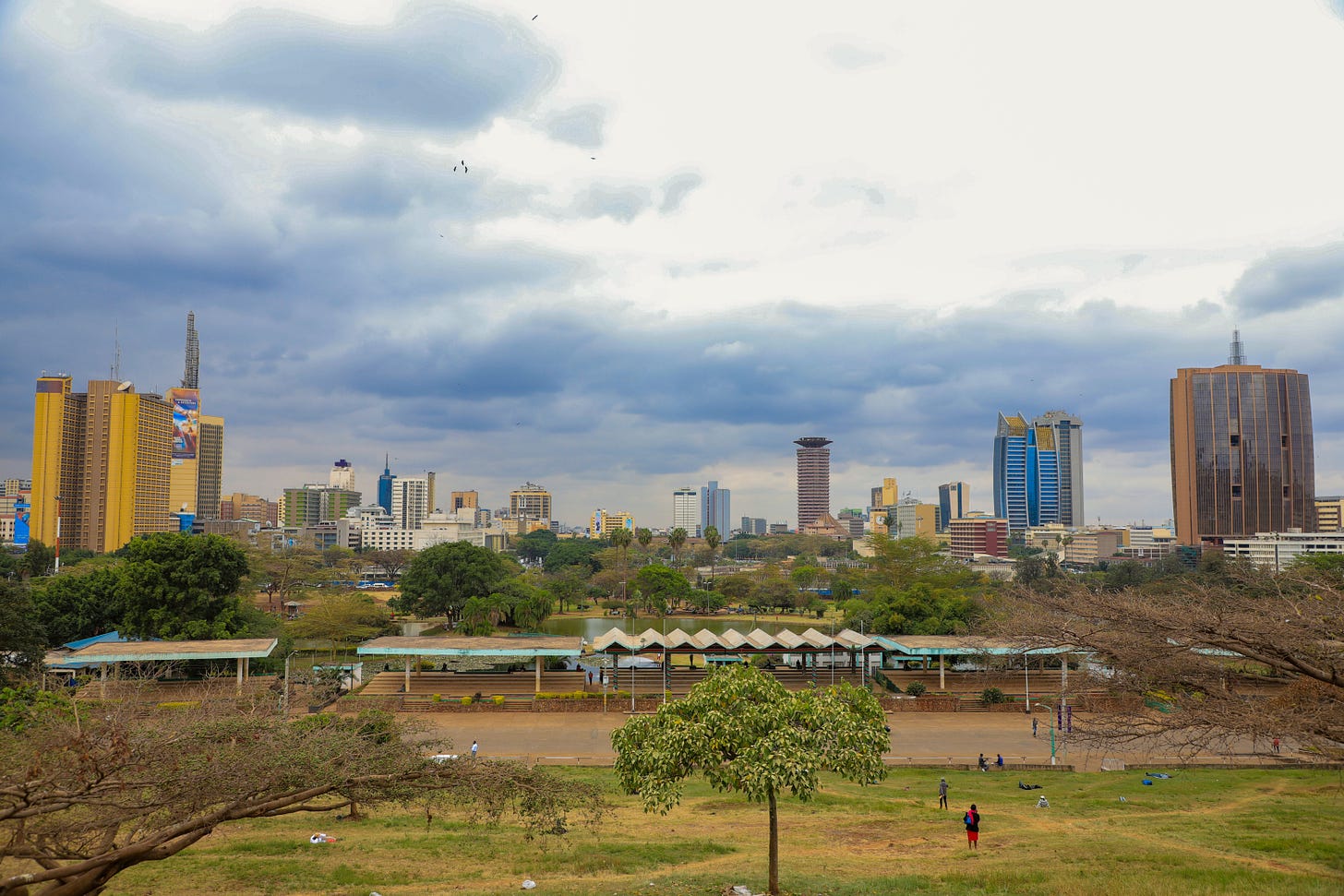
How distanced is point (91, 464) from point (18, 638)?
325 feet

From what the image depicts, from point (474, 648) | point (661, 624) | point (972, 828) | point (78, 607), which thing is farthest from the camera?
point (661, 624)

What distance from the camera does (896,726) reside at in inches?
1224

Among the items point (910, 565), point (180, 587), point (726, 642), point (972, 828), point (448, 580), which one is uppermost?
point (180, 587)

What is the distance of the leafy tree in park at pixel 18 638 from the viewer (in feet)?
93.1

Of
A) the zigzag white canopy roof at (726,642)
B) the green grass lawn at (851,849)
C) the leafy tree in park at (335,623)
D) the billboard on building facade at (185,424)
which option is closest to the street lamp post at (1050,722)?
the green grass lawn at (851,849)

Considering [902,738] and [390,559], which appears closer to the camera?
[902,738]

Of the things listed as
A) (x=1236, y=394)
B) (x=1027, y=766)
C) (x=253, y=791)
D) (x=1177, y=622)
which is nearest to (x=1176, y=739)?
(x=1027, y=766)

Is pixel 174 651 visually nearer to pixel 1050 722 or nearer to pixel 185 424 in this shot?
pixel 1050 722

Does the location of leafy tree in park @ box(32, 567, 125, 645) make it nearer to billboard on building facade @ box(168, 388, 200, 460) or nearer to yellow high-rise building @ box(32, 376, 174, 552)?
yellow high-rise building @ box(32, 376, 174, 552)

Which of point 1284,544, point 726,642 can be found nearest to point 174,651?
point 726,642

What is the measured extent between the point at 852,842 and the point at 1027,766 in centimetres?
1107

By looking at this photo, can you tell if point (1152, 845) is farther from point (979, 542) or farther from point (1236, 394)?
point (979, 542)

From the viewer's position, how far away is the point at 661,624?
69.4 metres

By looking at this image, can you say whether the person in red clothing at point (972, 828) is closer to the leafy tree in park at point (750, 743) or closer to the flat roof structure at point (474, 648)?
the leafy tree in park at point (750, 743)
